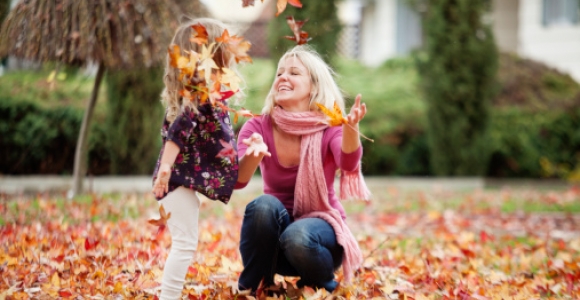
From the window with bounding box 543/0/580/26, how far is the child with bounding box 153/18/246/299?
13337 mm

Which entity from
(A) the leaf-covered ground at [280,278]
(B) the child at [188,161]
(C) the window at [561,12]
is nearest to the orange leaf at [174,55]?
(B) the child at [188,161]

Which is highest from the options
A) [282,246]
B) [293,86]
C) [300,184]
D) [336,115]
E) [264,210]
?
[293,86]

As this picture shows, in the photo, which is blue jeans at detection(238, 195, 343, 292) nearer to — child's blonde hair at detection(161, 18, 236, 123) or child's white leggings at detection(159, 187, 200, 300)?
child's white leggings at detection(159, 187, 200, 300)

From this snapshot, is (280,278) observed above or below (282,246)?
below

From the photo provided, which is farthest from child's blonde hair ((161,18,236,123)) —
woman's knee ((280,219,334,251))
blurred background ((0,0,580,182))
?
blurred background ((0,0,580,182))

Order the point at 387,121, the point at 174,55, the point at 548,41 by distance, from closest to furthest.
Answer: the point at 174,55, the point at 387,121, the point at 548,41

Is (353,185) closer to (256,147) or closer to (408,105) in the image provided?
(256,147)

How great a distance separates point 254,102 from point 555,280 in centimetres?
782

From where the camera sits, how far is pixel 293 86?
312 centimetres

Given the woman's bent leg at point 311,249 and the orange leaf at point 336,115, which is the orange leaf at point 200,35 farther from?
the woman's bent leg at point 311,249

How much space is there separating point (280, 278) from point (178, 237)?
1.22 metres

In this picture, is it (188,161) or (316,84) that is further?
(316,84)

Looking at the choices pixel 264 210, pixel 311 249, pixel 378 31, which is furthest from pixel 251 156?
pixel 378 31

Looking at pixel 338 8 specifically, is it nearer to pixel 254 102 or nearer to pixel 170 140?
pixel 254 102
